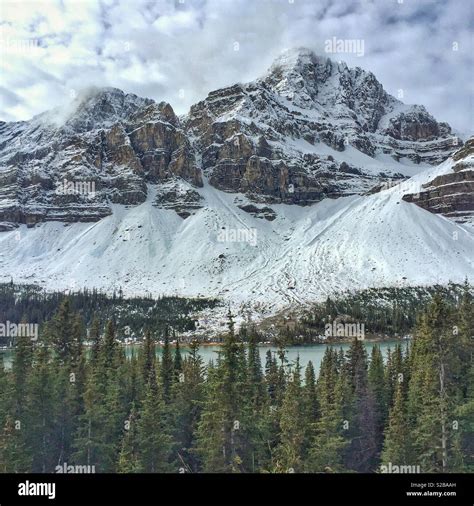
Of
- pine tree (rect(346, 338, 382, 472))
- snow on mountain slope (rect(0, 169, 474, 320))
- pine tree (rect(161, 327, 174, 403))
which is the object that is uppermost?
snow on mountain slope (rect(0, 169, 474, 320))

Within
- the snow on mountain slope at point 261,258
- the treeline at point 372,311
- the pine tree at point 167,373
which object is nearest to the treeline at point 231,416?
the pine tree at point 167,373

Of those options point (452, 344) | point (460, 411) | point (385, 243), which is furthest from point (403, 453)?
point (385, 243)

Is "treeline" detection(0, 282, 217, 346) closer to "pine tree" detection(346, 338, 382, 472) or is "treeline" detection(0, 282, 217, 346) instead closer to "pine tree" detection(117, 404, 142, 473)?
"pine tree" detection(346, 338, 382, 472)

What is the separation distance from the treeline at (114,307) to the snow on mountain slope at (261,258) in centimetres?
1046

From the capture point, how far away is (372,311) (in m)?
121

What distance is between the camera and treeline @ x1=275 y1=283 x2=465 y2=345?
10525 cm

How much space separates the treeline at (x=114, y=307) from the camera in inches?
4446

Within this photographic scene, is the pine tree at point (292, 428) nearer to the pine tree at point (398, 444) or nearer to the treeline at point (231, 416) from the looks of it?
the treeline at point (231, 416)

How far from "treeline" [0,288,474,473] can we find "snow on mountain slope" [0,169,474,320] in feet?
353

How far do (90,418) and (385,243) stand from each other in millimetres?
157171

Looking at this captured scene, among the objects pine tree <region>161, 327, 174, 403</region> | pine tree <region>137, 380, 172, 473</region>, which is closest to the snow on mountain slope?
pine tree <region>161, 327, 174, 403</region>

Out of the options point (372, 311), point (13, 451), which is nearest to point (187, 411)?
point (13, 451)

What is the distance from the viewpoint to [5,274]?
565ft
